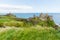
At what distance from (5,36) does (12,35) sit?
0.41m

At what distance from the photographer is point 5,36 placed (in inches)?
374

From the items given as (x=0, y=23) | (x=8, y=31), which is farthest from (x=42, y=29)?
(x=0, y=23)

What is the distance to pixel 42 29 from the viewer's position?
9.45 meters

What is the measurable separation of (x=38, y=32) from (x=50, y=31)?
0.62 metres

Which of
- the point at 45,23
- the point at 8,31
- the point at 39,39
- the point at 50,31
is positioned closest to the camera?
the point at 39,39

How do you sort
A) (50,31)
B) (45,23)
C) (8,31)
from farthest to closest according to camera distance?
1. (45,23)
2. (8,31)
3. (50,31)

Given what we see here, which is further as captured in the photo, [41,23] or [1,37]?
[41,23]

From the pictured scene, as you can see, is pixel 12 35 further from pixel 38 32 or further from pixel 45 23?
pixel 45 23

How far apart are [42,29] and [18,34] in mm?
1274

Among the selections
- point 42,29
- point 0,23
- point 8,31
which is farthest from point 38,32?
point 0,23

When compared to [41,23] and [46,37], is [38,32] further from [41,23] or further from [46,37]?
[41,23]

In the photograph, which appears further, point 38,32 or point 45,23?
point 45,23

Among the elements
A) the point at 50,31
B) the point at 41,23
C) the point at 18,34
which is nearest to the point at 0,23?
the point at 41,23

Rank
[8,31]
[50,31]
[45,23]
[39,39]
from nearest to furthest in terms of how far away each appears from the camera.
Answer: [39,39] → [50,31] → [8,31] → [45,23]
